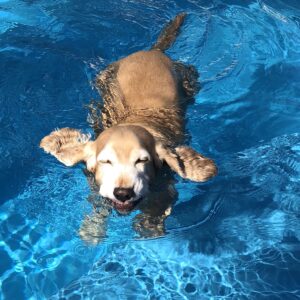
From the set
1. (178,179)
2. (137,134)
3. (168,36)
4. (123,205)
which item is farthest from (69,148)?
(168,36)

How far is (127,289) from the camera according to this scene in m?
4.00

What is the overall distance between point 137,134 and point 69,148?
0.58m

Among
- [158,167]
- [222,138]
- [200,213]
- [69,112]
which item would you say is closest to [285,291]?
[200,213]

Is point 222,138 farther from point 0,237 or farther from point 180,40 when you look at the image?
point 0,237

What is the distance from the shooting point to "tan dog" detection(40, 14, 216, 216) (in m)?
3.88

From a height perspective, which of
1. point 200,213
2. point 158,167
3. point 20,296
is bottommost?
point 20,296

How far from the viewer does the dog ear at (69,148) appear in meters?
4.27

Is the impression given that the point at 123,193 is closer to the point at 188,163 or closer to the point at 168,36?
the point at 188,163

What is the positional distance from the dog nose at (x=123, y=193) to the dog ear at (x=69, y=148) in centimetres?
54

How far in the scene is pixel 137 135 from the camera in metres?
4.04

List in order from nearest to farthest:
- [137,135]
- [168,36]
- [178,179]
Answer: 1. [137,135]
2. [178,179]
3. [168,36]

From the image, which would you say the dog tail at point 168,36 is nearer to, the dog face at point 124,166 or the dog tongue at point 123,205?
the dog face at point 124,166

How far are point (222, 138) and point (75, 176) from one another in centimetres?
149

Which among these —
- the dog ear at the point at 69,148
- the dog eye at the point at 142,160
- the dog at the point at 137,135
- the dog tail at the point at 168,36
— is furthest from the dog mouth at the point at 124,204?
the dog tail at the point at 168,36
